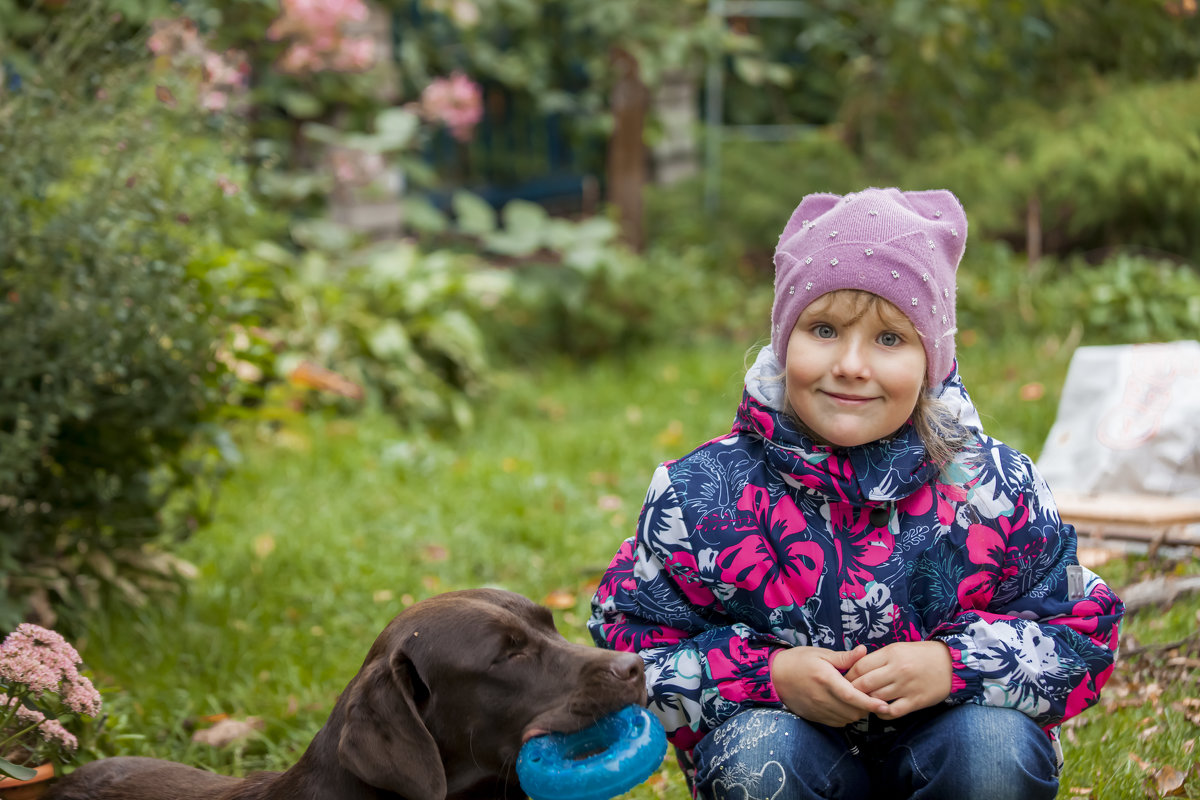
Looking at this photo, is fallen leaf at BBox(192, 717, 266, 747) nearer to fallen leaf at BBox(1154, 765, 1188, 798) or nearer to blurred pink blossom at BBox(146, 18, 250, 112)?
blurred pink blossom at BBox(146, 18, 250, 112)

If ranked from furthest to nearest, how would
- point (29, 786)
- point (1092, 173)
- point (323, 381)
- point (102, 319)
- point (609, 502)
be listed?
1. point (1092, 173)
2. point (323, 381)
3. point (609, 502)
4. point (102, 319)
5. point (29, 786)

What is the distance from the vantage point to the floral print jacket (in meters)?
2.21

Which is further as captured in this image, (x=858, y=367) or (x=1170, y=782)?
(x=1170, y=782)

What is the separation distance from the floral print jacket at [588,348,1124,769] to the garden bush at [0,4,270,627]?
6.04 feet

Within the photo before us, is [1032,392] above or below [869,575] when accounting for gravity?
below

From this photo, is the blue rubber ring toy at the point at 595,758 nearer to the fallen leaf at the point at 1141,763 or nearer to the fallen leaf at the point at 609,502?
the fallen leaf at the point at 1141,763

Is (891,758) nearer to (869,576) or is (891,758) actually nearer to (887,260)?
(869,576)

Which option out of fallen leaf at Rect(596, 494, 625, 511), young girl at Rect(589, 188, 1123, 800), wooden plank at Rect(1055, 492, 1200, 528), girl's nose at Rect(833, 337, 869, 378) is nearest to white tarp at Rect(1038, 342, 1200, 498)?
wooden plank at Rect(1055, 492, 1200, 528)

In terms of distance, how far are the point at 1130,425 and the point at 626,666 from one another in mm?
2620

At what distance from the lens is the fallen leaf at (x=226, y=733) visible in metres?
3.11

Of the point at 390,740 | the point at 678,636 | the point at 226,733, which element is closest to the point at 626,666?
the point at 678,636

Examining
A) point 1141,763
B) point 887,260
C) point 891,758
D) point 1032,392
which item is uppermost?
point 887,260

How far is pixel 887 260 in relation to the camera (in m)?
2.19

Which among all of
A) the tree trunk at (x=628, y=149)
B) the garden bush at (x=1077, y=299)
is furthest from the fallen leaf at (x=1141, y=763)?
the tree trunk at (x=628, y=149)
